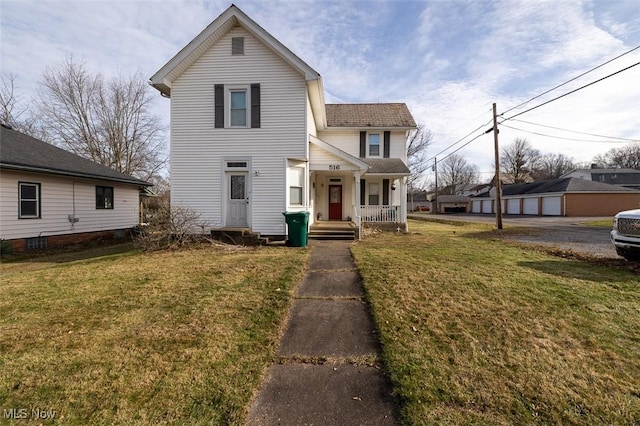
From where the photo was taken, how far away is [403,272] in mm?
6531

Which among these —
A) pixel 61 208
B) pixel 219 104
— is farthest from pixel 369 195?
pixel 61 208

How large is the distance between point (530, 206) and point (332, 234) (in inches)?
1495

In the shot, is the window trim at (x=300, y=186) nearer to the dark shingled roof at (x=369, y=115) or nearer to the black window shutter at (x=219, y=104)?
the black window shutter at (x=219, y=104)

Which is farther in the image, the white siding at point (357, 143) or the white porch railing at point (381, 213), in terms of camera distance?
the white siding at point (357, 143)

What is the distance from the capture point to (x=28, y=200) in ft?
37.4

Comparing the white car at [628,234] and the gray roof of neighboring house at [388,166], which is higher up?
the gray roof of neighboring house at [388,166]

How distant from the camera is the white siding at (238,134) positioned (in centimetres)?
1104

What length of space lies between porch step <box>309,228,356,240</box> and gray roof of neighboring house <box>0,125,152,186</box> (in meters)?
10.5

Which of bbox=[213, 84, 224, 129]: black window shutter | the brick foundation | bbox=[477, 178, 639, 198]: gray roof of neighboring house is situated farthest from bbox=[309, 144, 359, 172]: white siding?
bbox=[477, 178, 639, 198]: gray roof of neighboring house

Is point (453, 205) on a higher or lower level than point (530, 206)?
higher

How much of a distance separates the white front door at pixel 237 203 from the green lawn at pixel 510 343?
6153 millimetres

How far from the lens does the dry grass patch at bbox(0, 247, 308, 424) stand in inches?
102

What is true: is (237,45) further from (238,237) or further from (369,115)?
(369,115)

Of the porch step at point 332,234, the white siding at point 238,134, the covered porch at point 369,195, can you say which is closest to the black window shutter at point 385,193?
the covered porch at point 369,195
